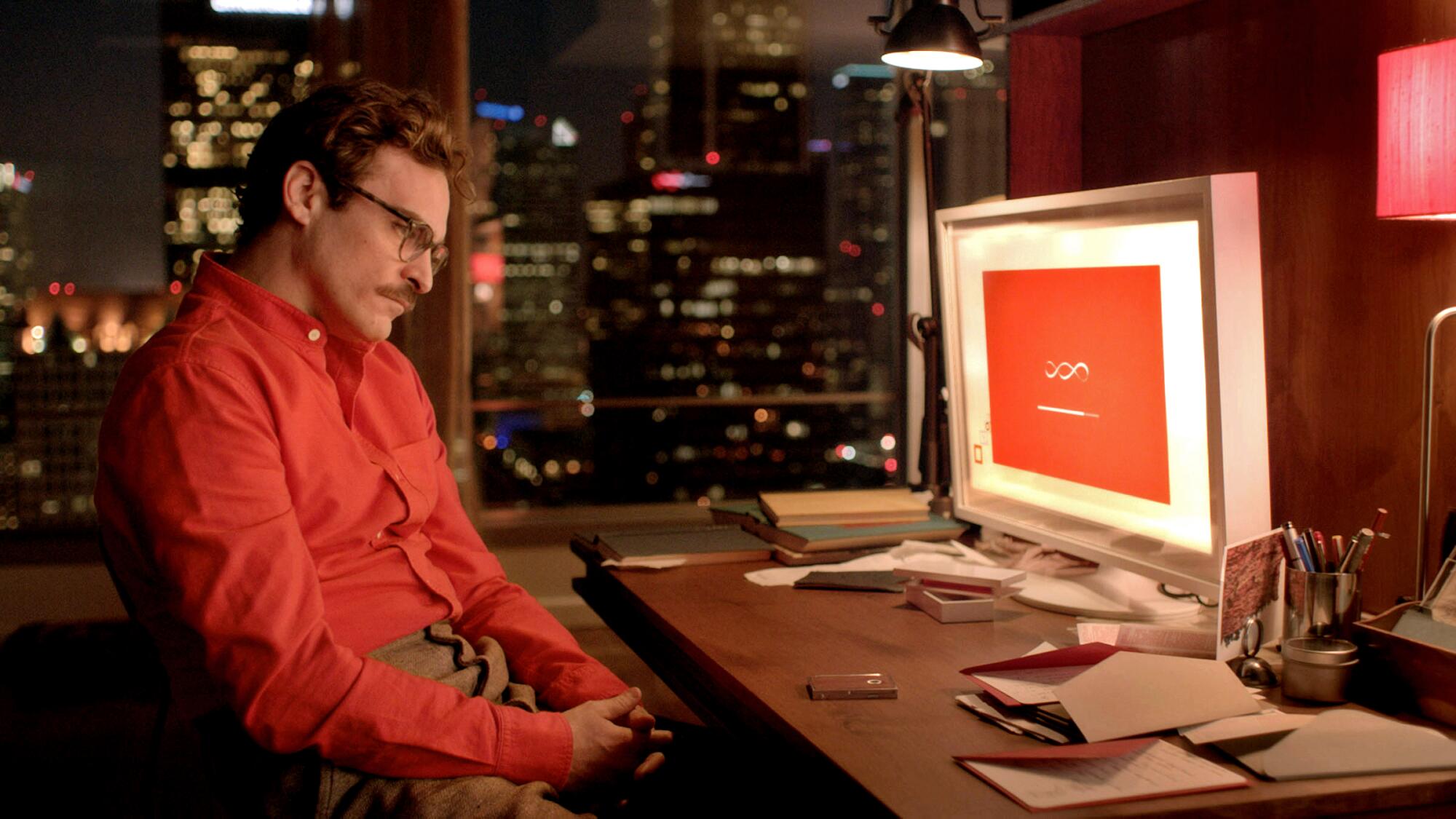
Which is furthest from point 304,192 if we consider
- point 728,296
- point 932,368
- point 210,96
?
point 728,296

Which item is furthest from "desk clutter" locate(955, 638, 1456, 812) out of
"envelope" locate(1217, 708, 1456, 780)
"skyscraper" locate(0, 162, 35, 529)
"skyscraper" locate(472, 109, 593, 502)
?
"skyscraper" locate(0, 162, 35, 529)

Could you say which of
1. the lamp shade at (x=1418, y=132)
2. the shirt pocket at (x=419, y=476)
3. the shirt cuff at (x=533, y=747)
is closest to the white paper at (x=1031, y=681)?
the shirt cuff at (x=533, y=747)

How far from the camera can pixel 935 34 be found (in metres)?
1.86

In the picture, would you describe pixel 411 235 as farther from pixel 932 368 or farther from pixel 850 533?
pixel 932 368

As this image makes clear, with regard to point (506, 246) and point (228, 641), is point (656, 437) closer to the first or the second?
point (506, 246)

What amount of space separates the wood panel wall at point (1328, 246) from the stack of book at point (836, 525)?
0.57 metres

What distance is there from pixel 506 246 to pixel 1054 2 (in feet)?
8.43

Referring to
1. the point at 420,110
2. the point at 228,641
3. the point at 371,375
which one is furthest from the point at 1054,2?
the point at 228,641

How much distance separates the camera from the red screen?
1.42 m

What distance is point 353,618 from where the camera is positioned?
130cm

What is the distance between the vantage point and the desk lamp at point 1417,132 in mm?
1104

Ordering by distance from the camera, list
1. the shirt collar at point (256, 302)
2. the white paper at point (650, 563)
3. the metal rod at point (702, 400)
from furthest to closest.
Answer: the metal rod at point (702, 400) < the white paper at point (650, 563) < the shirt collar at point (256, 302)

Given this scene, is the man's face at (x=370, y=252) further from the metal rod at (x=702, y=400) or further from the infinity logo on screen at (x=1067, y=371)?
the metal rod at (x=702, y=400)

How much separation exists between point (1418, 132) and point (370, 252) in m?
1.09
